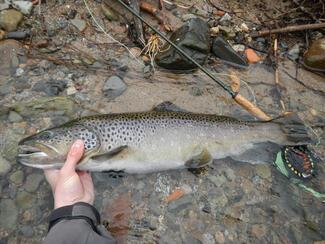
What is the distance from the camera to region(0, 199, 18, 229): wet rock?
3000mm

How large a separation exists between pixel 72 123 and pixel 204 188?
4.49 feet

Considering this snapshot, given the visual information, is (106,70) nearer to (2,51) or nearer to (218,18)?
(2,51)

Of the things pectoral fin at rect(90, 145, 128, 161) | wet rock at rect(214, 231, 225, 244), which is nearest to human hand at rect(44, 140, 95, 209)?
pectoral fin at rect(90, 145, 128, 161)

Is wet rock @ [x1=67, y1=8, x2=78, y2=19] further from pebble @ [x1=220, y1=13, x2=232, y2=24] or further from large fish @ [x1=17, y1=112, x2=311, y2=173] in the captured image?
pebble @ [x1=220, y1=13, x2=232, y2=24]

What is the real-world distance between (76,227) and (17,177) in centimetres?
107

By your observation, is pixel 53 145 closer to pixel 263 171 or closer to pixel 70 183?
pixel 70 183

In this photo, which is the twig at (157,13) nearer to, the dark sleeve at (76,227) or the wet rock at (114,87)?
the wet rock at (114,87)

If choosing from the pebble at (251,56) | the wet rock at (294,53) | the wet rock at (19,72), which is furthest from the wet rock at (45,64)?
the wet rock at (294,53)

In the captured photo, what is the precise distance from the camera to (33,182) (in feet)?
10.6

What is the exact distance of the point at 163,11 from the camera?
15.5 ft

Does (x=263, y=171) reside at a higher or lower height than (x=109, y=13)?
lower

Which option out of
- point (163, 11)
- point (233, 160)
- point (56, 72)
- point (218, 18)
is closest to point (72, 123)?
point (56, 72)

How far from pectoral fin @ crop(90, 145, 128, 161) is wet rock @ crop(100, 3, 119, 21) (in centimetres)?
206

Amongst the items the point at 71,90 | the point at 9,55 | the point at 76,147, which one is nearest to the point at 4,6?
the point at 9,55
